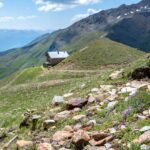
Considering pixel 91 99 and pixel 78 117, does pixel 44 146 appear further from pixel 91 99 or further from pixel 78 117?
pixel 91 99

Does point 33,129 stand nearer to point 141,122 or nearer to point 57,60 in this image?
point 141,122

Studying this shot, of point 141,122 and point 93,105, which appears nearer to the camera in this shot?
point 141,122

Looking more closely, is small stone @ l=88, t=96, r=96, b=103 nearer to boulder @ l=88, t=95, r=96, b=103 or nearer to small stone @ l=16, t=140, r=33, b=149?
boulder @ l=88, t=95, r=96, b=103

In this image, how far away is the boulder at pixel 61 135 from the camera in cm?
1405

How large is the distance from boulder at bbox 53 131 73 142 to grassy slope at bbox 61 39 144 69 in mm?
87610

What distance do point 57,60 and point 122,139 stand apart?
410ft

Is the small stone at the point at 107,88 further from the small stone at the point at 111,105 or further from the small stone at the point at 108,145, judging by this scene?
the small stone at the point at 108,145

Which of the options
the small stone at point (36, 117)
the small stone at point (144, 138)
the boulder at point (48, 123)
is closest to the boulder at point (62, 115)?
the boulder at point (48, 123)

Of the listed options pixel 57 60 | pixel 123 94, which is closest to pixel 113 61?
pixel 57 60

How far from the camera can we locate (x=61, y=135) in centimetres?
1428

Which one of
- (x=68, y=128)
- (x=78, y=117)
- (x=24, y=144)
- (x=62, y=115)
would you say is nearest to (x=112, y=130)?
(x=68, y=128)

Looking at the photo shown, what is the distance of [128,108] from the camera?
14930mm

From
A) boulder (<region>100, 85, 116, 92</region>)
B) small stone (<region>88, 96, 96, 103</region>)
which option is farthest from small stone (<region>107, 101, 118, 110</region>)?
boulder (<region>100, 85, 116, 92</region>)

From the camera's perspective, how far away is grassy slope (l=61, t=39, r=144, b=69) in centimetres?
10556
